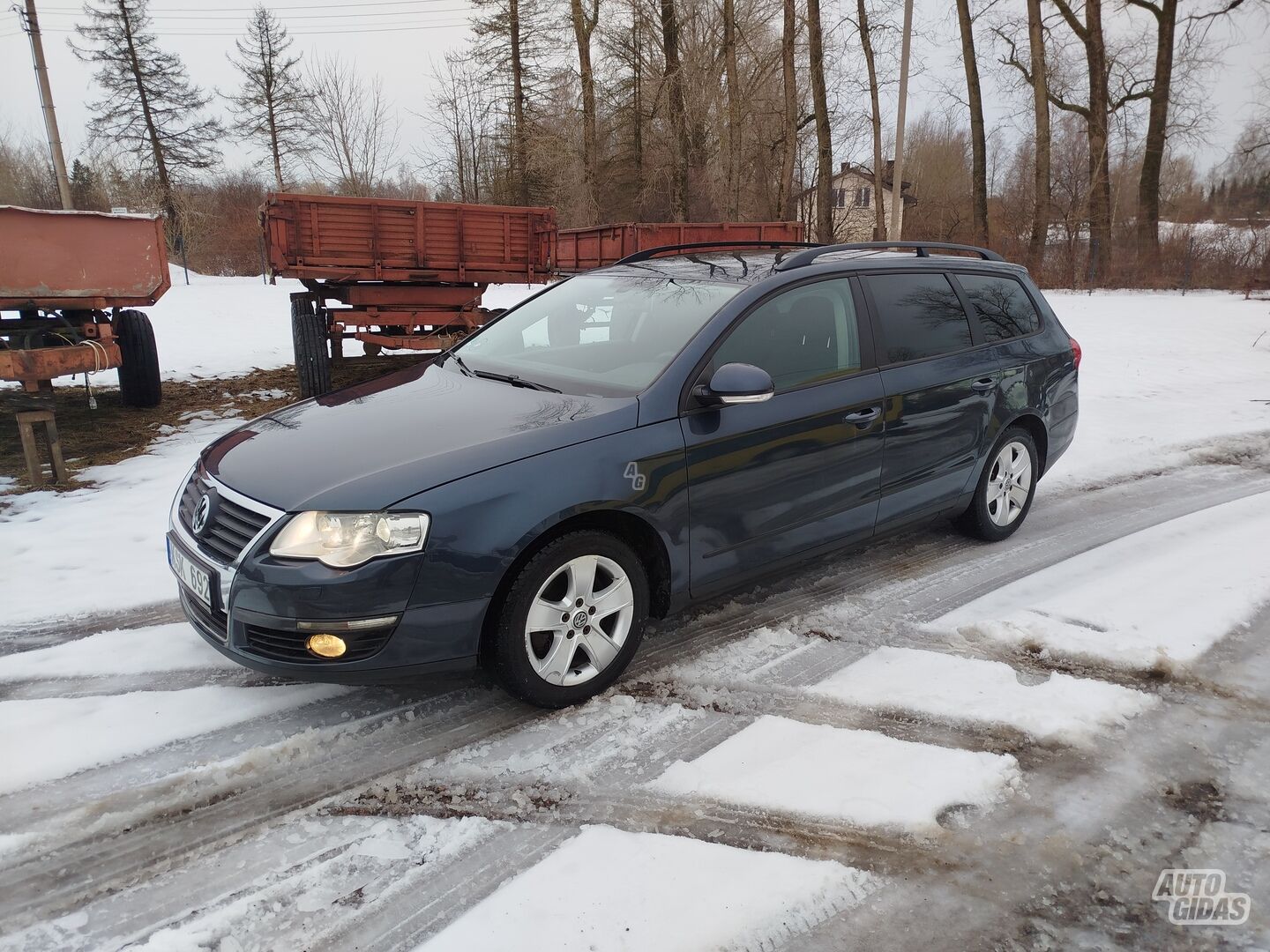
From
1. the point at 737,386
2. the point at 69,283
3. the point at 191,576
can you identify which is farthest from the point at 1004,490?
the point at 69,283

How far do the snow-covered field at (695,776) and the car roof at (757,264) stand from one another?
1.63 m

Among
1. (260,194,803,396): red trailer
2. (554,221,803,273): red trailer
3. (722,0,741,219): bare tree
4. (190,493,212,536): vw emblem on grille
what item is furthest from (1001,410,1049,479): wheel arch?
(722,0,741,219): bare tree

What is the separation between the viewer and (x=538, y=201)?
34.8 m

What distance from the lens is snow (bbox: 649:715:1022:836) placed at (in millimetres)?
2594

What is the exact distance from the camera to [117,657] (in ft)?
11.6

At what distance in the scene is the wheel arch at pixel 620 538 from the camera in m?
2.89

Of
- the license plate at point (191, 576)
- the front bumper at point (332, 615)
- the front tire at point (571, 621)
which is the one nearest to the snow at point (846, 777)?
the front tire at point (571, 621)

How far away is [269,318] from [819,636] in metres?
15.7

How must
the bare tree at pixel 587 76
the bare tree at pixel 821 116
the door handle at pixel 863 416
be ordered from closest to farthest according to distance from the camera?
the door handle at pixel 863 416
the bare tree at pixel 821 116
the bare tree at pixel 587 76

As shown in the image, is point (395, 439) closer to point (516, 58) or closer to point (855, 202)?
point (516, 58)

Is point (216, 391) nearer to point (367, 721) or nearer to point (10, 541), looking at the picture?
point (10, 541)

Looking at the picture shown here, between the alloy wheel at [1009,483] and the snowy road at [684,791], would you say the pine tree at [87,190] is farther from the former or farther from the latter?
the alloy wheel at [1009,483]

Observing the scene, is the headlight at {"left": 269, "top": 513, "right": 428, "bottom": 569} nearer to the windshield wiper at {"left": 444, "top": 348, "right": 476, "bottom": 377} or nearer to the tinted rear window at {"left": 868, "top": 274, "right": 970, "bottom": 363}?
the windshield wiper at {"left": 444, "top": 348, "right": 476, "bottom": 377}

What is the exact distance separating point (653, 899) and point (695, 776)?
1.85 ft
